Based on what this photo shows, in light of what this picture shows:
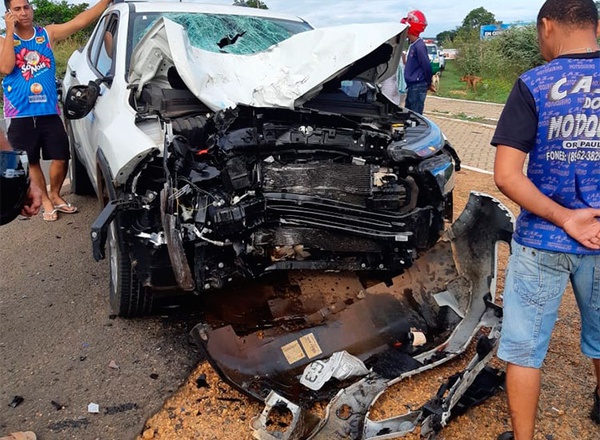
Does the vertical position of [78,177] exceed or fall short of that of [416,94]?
it falls short

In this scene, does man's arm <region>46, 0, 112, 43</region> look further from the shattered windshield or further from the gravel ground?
the gravel ground

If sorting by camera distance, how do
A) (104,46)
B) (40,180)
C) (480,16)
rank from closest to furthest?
(104,46)
(40,180)
(480,16)

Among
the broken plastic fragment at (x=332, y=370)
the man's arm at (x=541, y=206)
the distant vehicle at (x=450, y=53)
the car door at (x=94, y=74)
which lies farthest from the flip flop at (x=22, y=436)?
the distant vehicle at (x=450, y=53)

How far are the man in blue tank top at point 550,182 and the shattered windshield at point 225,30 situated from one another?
8.70 ft

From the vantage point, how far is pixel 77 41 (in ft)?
63.8

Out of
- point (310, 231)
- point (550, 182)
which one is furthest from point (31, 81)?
point (550, 182)

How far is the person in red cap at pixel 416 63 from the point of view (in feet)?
25.2

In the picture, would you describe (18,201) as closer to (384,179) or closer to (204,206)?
(204,206)

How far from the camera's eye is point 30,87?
200 inches

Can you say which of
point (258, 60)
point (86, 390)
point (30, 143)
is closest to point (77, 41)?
point (30, 143)

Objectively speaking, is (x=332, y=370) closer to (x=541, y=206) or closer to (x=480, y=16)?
(x=541, y=206)

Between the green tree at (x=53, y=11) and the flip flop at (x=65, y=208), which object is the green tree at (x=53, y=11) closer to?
the green tree at (x=53, y=11)

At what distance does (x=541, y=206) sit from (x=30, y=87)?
465 centimetres

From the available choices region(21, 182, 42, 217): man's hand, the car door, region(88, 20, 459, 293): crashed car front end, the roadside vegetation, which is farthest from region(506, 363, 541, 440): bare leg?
the roadside vegetation
